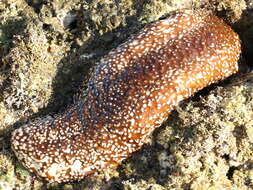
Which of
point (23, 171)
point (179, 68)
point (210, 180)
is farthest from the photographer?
point (23, 171)

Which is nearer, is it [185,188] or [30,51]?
[185,188]

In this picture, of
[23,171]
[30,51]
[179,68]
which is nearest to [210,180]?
[179,68]

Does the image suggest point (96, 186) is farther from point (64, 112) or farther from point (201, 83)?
point (201, 83)

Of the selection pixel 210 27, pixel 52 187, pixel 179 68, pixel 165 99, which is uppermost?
pixel 210 27

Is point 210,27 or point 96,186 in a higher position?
point 210,27

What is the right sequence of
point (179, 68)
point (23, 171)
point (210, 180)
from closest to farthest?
point (210, 180) < point (179, 68) < point (23, 171)

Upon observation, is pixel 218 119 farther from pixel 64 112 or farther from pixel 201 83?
pixel 64 112

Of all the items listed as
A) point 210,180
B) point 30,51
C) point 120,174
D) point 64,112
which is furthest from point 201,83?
point 30,51
